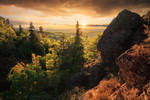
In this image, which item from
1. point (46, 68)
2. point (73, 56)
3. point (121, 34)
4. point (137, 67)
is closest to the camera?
point (137, 67)

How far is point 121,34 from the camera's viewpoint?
11883 millimetres

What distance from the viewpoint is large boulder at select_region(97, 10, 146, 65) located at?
11.5 metres

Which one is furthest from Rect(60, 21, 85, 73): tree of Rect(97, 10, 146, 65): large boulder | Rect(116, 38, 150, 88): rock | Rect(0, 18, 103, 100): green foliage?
Rect(116, 38, 150, 88): rock

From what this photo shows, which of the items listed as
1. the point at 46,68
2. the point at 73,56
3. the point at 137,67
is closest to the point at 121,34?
the point at 137,67

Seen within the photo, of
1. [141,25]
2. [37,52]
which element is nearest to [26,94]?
[141,25]

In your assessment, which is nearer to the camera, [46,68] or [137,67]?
[137,67]

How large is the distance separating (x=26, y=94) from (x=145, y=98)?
1552 cm

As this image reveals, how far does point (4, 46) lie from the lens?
33438mm

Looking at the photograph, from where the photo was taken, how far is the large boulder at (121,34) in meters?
11.5

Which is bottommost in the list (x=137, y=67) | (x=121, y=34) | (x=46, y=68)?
(x=46, y=68)

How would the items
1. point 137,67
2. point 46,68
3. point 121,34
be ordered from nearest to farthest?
1. point 137,67
2. point 121,34
3. point 46,68

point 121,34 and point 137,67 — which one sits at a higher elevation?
point 121,34

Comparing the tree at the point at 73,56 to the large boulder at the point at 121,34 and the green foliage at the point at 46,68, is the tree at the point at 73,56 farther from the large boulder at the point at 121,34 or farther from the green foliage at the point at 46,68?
the large boulder at the point at 121,34

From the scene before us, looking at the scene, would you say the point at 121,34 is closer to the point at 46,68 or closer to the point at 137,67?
the point at 137,67
